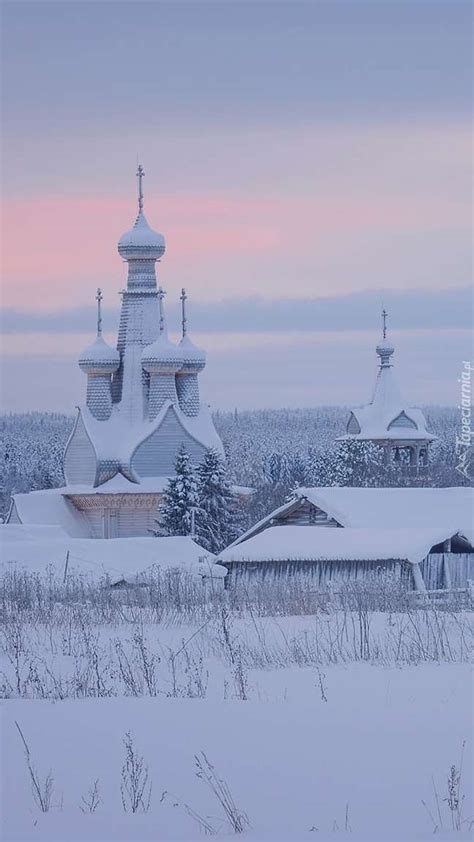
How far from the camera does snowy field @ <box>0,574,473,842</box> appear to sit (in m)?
7.16

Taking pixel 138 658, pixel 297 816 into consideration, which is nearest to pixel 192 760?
pixel 297 816

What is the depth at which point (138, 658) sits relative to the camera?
11.8m

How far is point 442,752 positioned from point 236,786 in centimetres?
135

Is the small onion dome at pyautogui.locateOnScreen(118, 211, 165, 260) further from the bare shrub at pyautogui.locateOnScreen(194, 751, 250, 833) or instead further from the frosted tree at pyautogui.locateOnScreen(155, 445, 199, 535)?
the bare shrub at pyautogui.locateOnScreen(194, 751, 250, 833)

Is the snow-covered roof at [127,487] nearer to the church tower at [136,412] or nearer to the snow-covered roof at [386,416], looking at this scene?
the church tower at [136,412]

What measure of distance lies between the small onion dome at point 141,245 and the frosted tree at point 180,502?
10275mm

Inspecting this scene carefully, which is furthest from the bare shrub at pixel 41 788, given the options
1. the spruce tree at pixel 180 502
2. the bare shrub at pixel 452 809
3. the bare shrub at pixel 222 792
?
the spruce tree at pixel 180 502

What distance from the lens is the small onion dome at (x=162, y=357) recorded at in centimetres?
5144

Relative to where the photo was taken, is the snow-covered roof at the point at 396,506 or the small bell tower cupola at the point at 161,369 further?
the small bell tower cupola at the point at 161,369

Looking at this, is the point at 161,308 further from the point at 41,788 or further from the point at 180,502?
the point at 41,788

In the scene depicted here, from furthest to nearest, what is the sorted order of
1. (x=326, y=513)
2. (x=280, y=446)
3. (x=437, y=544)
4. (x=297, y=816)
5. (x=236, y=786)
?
1. (x=280, y=446)
2. (x=326, y=513)
3. (x=437, y=544)
4. (x=236, y=786)
5. (x=297, y=816)

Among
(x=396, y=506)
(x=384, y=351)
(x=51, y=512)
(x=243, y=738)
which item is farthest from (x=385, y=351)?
(x=243, y=738)

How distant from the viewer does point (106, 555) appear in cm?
3431

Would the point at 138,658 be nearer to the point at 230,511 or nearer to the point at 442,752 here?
the point at 442,752
